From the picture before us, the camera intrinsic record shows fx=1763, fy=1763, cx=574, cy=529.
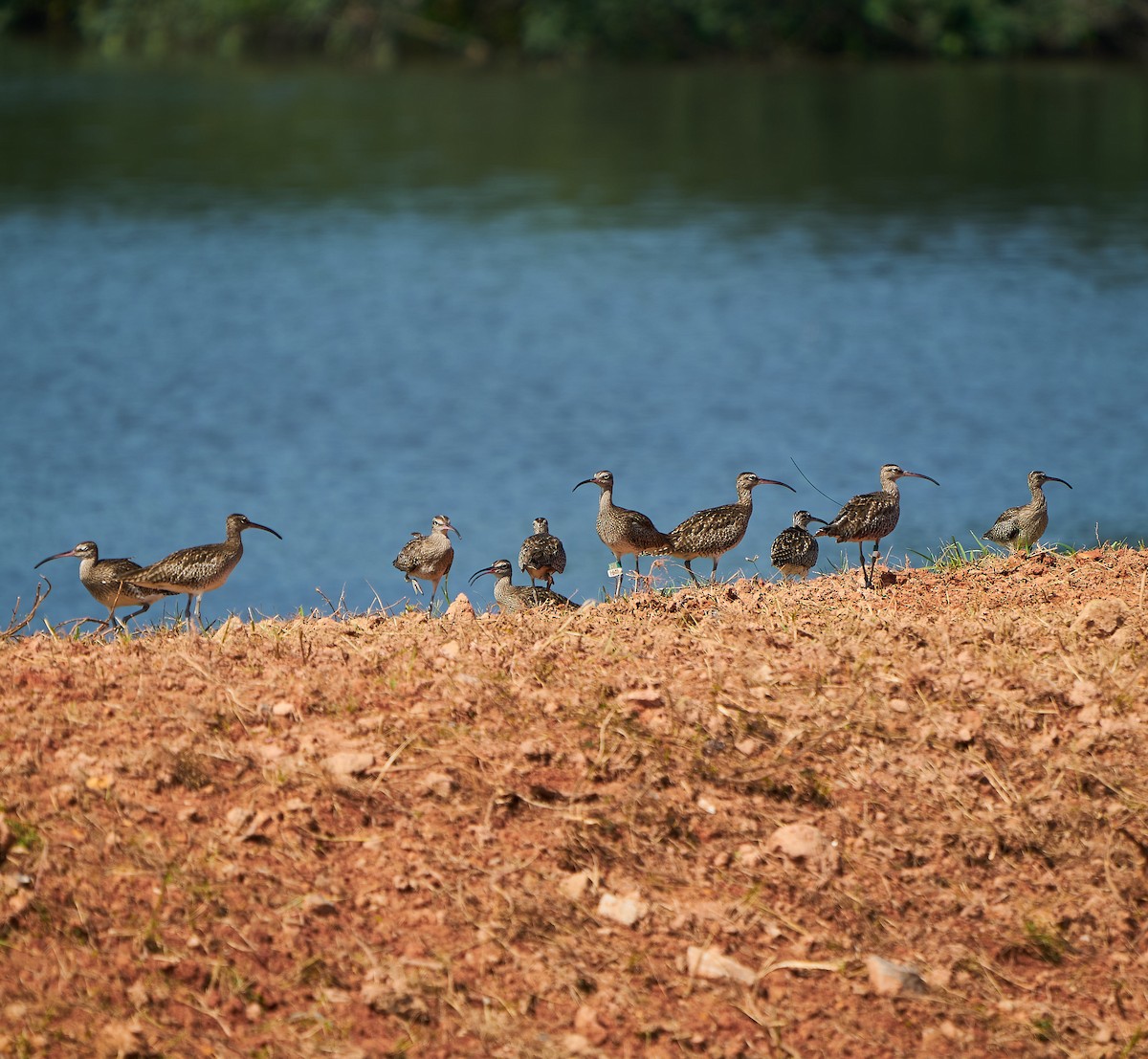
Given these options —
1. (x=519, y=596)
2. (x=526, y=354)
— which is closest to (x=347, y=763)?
(x=519, y=596)

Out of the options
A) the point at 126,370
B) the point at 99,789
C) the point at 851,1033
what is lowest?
the point at 126,370

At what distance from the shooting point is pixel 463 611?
7.86 m

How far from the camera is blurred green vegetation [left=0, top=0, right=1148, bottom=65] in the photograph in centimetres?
6341

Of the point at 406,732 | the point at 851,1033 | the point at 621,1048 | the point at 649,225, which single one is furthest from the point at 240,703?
the point at 649,225

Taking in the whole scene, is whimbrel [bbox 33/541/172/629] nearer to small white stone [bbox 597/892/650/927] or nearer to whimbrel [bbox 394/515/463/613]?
whimbrel [bbox 394/515/463/613]

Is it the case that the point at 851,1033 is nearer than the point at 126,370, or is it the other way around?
the point at 851,1033

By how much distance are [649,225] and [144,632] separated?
102 ft

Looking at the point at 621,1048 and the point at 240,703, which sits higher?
the point at 240,703

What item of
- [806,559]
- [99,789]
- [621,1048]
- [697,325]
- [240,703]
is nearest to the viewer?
[621,1048]

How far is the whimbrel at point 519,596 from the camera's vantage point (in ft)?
27.8

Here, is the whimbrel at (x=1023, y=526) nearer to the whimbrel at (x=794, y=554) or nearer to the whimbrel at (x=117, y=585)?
the whimbrel at (x=794, y=554)

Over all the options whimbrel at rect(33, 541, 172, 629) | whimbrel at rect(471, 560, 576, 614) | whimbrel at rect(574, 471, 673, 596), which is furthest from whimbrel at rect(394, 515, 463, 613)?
whimbrel at rect(33, 541, 172, 629)

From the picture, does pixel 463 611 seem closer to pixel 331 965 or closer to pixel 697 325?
pixel 331 965

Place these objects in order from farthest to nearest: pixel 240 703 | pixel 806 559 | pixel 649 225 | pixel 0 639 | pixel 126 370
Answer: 1. pixel 649 225
2. pixel 126 370
3. pixel 806 559
4. pixel 0 639
5. pixel 240 703
